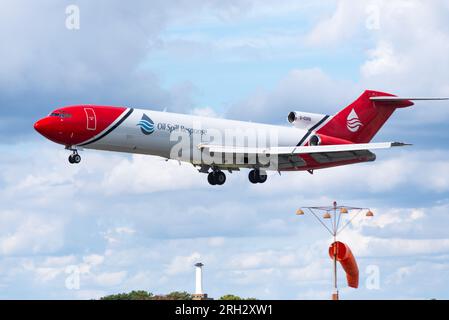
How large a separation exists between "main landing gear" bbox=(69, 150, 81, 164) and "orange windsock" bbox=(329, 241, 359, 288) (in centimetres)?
2017

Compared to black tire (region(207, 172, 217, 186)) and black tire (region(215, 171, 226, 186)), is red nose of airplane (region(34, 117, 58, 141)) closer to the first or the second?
black tire (region(207, 172, 217, 186))

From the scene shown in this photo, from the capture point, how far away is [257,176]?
86.5m

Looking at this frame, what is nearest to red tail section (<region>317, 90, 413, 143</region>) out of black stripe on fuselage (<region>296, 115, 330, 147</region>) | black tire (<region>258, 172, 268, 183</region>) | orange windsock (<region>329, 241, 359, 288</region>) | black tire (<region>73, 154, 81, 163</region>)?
black stripe on fuselage (<region>296, 115, 330, 147</region>)

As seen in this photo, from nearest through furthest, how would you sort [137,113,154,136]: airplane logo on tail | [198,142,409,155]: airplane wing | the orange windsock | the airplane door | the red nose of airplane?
1. the orange windsock
2. the red nose of airplane
3. the airplane door
4. [137,113,154,136]: airplane logo on tail
5. [198,142,409,155]: airplane wing

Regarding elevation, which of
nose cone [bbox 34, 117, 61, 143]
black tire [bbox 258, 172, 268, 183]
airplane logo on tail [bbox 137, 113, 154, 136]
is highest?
airplane logo on tail [bbox 137, 113, 154, 136]

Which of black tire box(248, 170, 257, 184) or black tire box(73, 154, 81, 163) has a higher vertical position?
black tire box(248, 170, 257, 184)

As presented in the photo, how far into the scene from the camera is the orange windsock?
235ft

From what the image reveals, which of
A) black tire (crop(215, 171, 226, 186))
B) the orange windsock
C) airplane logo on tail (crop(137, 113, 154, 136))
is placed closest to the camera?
the orange windsock

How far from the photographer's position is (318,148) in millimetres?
84625

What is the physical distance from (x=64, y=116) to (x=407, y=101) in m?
34.6
